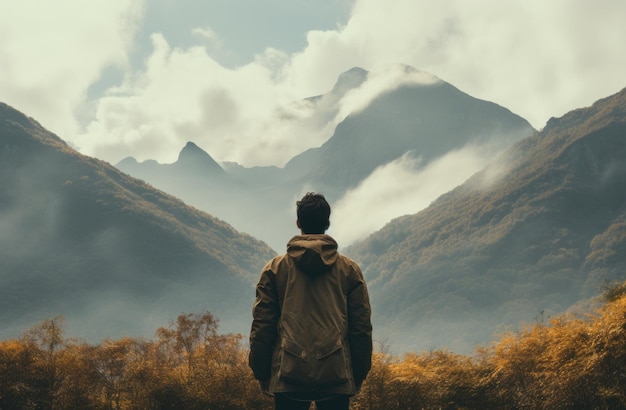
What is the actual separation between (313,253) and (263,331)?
2.09 ft

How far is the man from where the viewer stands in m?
4.30

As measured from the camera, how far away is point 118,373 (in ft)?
76.5

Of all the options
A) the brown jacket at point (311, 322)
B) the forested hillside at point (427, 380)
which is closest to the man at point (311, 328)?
the brown jacket at point (311, 322)

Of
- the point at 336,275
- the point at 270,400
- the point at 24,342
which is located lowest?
the point at 336,275

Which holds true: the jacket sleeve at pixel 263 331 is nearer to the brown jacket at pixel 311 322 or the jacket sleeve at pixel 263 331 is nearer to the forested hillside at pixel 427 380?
the brown jacket at pixel 311 322

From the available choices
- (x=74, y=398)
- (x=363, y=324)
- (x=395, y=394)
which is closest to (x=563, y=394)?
(x=395, y=394)

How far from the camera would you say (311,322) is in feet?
14.4

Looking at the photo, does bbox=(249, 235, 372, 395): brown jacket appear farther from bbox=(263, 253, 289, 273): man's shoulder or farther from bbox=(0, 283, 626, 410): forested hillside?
bbox=(0, 283, 626, 410): forested hillside

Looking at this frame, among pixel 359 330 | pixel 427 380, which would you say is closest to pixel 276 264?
pixel 359 330

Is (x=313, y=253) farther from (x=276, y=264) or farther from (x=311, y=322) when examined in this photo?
(x=311, y=322)

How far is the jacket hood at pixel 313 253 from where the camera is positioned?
14.4 ft

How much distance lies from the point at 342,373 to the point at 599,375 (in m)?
11.8

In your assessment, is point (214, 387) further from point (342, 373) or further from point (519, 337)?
point (342, 373)

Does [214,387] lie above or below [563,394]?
above
